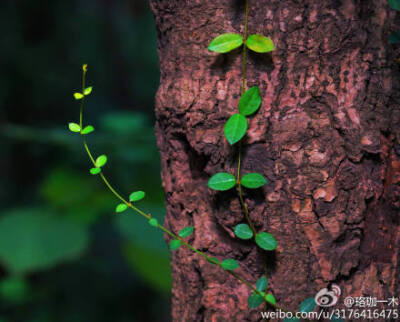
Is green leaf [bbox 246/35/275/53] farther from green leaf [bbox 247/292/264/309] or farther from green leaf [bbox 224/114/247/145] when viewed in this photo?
green leaf [bbox 247/292/264/309]

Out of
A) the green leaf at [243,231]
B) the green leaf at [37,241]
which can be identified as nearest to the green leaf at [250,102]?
the green leaf at [243,231]

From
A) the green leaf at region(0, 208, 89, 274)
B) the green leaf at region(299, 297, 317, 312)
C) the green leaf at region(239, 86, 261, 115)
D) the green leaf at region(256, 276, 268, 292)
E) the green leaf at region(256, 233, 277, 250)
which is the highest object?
the green leaf at region(239, 86, 261, 115)

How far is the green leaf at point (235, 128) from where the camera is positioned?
579 mm

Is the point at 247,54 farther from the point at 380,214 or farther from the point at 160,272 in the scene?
the point at 160,272

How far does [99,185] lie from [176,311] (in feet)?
6.35

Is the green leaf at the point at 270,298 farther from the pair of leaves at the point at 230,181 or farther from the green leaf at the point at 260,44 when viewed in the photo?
the green leaf at the point at 260,44

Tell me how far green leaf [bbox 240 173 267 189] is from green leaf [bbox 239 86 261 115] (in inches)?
4.0

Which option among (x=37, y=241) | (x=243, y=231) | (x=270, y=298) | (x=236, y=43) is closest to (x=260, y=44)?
(x=236, y=43)

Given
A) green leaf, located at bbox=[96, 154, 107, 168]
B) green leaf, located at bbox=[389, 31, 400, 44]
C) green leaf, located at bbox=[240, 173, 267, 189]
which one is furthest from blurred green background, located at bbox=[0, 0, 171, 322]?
green leaf, located at bbox=[389, 31, 400, 44]

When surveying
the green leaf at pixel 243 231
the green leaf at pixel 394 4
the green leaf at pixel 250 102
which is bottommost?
the green leaf at pixel 243 231

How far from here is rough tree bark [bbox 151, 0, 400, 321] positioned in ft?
1.95

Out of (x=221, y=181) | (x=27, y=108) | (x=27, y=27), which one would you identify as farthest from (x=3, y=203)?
(x=221, y=181)

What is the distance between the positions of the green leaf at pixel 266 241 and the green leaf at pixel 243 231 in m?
0.02

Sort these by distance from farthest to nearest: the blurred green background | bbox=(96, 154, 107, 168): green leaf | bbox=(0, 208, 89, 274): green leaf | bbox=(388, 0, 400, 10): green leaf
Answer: the blurred green background < bbox=(0, 208, 89, 274): green leaf < bbox=(96, 154, 107, 168): green leaf < bbox=(388, 0, 400, 10): green leaf
